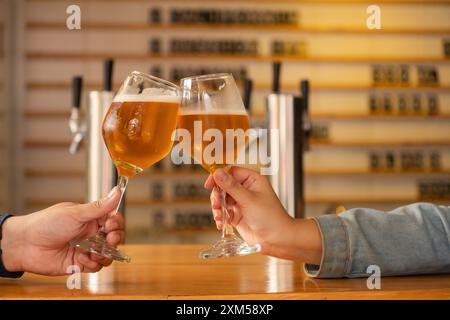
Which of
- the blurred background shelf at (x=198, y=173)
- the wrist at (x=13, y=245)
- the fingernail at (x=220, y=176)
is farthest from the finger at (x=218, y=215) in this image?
the blurred background shelf at (x=198, y=173)

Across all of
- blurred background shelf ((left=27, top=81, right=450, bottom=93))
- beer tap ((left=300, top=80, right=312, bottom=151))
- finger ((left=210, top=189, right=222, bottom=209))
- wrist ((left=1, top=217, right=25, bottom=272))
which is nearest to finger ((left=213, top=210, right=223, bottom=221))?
finger ((left=210, top=189, right=222, bottom=209))

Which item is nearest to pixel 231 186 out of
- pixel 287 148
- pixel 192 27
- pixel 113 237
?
pixel 113 237

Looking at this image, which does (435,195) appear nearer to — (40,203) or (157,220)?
(157,220)

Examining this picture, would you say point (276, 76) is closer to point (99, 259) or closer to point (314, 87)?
point (99, 259)

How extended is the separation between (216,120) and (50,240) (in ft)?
0.95

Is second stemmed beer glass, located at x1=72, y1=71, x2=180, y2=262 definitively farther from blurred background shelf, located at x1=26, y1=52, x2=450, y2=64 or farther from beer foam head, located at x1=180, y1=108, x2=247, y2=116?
blurred background shelf, located at x1=26, y1=52, x2=450, y2=64

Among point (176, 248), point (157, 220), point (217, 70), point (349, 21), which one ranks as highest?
point (349, 21)

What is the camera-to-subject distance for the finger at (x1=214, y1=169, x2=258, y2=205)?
924 mm

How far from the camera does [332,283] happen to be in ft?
3.01

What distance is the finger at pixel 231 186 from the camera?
0.92 m

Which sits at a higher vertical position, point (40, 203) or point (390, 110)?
point (390, 110)
